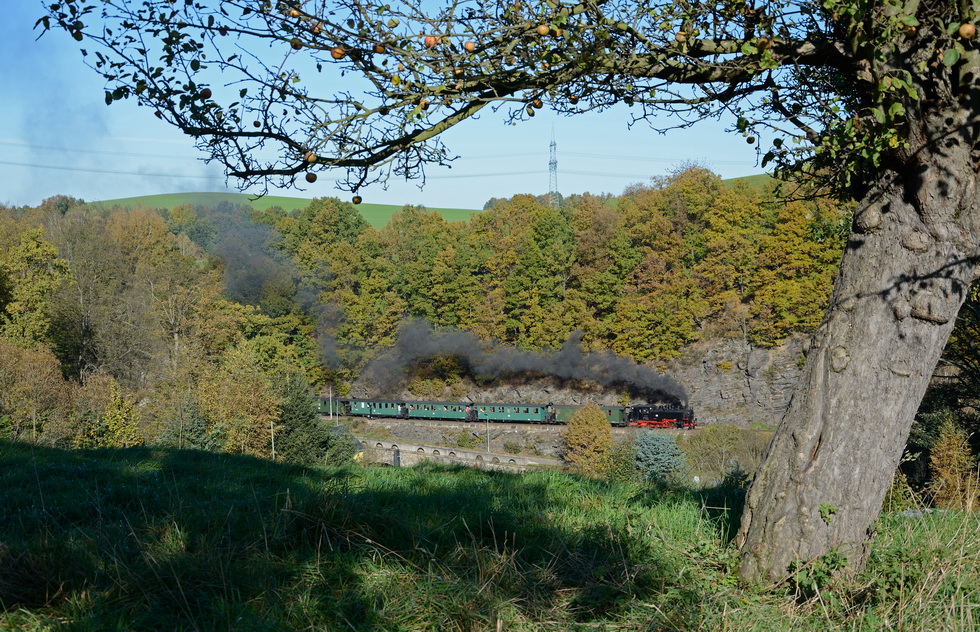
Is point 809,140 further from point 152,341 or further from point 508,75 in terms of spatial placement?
point 152,341

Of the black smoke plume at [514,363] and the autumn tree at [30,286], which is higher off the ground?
the autumn tree at [30,286]

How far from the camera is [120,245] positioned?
52094 millimetres

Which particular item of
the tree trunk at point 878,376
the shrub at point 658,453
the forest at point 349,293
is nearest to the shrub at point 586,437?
the shrub at point 658,453

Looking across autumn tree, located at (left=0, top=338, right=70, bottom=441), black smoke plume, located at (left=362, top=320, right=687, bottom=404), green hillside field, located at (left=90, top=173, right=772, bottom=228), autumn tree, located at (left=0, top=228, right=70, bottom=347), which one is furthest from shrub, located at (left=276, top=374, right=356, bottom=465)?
green hillside field, located at (left=90, top=173, right=772, bottom=228)

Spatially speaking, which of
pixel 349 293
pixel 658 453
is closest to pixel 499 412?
pixel 349 293

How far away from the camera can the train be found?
37219 millimetres

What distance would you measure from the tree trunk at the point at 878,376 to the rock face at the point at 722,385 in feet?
110

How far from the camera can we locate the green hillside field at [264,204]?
248 feet

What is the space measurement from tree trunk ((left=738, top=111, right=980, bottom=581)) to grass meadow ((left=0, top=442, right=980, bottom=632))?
0.22 m

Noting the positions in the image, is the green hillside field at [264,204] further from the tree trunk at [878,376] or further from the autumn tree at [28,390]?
the tree trunk at [878,376]

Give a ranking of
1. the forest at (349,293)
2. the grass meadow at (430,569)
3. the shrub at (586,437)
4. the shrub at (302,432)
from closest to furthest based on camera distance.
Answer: the grass meadow at (430,569)
the shrub at (302,432)
the forest at (349,293)
the shrub at (586,437)

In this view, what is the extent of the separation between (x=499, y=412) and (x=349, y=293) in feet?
48.3

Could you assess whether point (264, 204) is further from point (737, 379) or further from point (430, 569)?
point (430, 569)

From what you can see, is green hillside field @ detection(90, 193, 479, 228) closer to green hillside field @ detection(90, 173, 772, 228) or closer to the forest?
green hillside field @ detection(90, 173, 772, 228)
